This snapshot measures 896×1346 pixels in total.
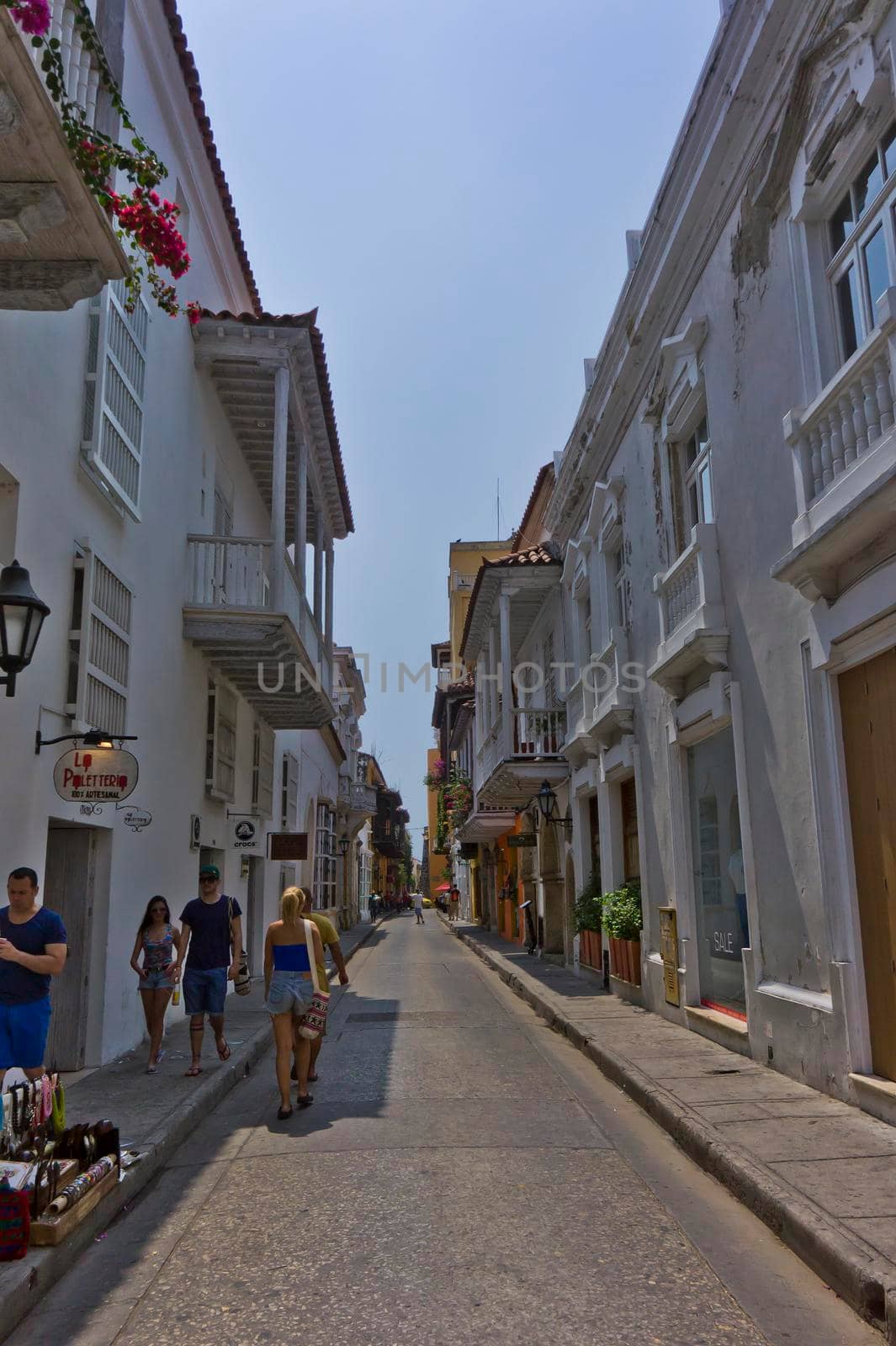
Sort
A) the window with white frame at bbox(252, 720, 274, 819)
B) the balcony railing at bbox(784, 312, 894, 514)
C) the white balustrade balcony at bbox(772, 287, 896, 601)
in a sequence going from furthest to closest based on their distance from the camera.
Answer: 1. the window with white frame at bbox(252, 720, 274, 819)
2. the balcony railing at bbox(784, 312, 894, 514)
3. the white balustrade balcony at bbox(772, 287, 896, 601)

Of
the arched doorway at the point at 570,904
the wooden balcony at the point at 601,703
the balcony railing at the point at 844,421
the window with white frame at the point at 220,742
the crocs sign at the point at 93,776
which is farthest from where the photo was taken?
the arched doorway at the point at 570,904

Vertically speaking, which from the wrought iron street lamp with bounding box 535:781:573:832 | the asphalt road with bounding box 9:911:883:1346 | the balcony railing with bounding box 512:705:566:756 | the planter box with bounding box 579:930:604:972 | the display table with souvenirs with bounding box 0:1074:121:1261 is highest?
the balcony railing with bounding box 512:705:566:756

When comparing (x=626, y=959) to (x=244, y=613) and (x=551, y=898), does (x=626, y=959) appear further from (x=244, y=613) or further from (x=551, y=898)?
(x=551, y=898)

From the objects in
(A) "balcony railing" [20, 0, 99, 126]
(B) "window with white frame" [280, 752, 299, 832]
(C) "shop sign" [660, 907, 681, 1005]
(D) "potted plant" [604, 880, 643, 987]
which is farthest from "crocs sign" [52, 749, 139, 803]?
(B) "window with white frame" [280, 752, 299, 832]

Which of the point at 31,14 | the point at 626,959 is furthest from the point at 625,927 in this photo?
the point at 31,14

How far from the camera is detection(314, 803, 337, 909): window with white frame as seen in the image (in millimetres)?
28766

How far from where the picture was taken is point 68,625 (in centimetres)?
838

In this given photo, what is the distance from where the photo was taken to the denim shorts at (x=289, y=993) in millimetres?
7484

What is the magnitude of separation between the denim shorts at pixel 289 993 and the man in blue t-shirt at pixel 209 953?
1295mm

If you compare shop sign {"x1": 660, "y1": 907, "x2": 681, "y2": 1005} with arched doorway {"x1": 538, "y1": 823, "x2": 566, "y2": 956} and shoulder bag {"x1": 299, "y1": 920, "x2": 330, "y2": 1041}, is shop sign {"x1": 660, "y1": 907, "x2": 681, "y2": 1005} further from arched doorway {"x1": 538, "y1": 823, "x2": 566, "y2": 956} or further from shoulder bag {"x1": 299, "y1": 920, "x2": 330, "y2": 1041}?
arched doorway {"x1": 538, "y1": 823, "x2": 566, "y2": 956}

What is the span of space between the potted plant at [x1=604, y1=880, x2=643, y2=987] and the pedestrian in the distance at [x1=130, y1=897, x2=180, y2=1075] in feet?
19.9

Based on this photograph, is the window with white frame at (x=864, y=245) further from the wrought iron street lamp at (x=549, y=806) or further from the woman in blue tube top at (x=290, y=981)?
the wrought iron street lamp at (x=549, y=806)

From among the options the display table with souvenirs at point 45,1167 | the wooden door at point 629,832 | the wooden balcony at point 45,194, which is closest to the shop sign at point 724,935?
the wooden door at point 629,832

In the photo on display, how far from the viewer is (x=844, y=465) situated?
6809 millimetres
